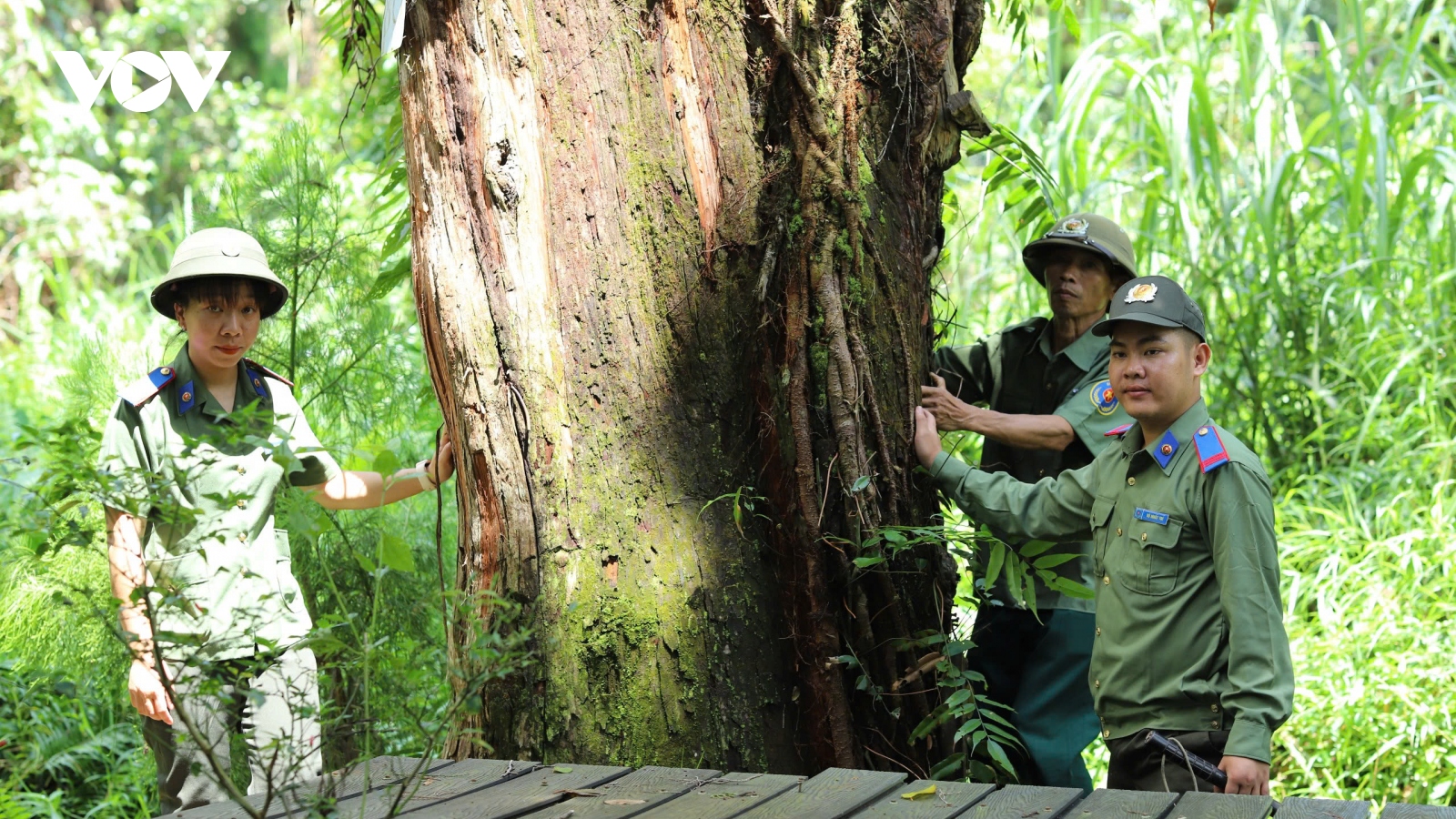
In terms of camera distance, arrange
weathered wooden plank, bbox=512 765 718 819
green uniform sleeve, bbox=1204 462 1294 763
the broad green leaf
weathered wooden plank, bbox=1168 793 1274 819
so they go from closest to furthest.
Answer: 1. the broad green leaf
2. weathered wooden plank, bbox=1168 793 1274 819
3. weathered wooden plank, bbox=512 765 718 819
4. green uniform sleeve, bbox=1204 462 1294 763

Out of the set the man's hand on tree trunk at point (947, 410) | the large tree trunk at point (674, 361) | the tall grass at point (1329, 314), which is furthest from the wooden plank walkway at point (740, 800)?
the tall grass at point (1329, 314)

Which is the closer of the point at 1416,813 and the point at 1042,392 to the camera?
the point at 1416,813

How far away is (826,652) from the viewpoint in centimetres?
284

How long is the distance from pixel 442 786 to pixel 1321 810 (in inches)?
57.6

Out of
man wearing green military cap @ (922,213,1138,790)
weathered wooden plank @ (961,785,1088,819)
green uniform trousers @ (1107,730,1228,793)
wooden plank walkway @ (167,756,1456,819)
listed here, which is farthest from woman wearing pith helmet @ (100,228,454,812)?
green uniform trousers @ (1107,730,1228,793)

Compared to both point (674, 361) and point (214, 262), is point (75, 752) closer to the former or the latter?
point (214, 262)

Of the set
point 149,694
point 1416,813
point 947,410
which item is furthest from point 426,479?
point 1416,813

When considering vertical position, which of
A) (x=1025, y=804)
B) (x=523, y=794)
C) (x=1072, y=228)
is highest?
(x=1072, y=228)

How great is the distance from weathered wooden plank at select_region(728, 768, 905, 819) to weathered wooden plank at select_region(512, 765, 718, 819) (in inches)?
7.0

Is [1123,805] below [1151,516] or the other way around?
below

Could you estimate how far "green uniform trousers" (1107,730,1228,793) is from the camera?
2.54 m

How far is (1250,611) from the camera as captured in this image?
8.12 ft

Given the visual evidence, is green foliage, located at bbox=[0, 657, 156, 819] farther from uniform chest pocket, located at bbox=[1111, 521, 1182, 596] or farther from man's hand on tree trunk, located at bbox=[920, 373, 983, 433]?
uniform chest pocket, located at bbox=[1111, 521, 1182, 596]

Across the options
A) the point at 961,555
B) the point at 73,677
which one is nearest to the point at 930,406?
the point at 961,555
